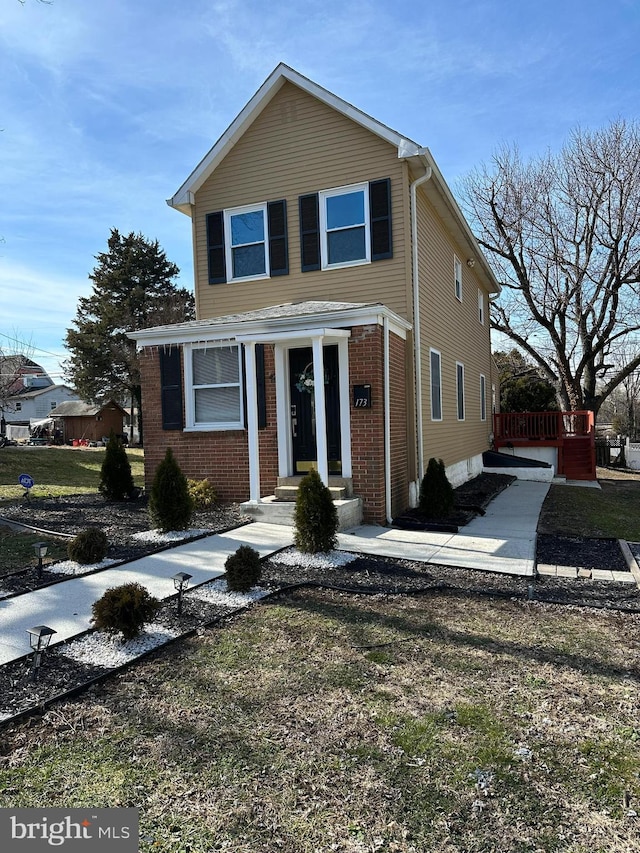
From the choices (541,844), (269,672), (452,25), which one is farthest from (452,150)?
(541,844)

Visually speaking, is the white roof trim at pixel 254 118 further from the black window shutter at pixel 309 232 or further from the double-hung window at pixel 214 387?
the double-hung window at pixel 214 387

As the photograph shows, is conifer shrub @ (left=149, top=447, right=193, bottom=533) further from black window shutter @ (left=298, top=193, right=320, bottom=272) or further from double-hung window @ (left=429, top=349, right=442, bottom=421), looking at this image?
double-hung window @ (left=429, top=349, right=442, bottom=421)

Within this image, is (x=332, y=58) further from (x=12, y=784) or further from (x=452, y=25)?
(x=12, y=784)

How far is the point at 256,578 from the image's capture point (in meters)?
5.00

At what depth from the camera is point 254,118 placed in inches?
398

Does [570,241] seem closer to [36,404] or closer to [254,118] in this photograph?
[254,118]

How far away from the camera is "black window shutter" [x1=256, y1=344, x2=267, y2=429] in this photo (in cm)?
870

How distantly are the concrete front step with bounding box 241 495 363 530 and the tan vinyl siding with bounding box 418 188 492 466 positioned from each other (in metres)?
2.56

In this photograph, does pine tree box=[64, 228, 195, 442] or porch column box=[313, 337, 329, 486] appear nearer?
porch column box=[313, 337, 329, 486]

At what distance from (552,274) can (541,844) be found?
23143 millimetres

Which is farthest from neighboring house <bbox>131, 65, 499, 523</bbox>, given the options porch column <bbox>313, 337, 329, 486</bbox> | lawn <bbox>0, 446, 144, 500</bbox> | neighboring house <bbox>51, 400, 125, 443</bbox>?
neighboring house <bbox>51, 400, 125, 443</bbox>

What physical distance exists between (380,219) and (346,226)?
0.66 metres

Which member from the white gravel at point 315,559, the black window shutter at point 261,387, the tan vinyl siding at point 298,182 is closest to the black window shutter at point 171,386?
the black window shutter at point 261,387

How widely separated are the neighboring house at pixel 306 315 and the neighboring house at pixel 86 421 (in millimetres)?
25629
